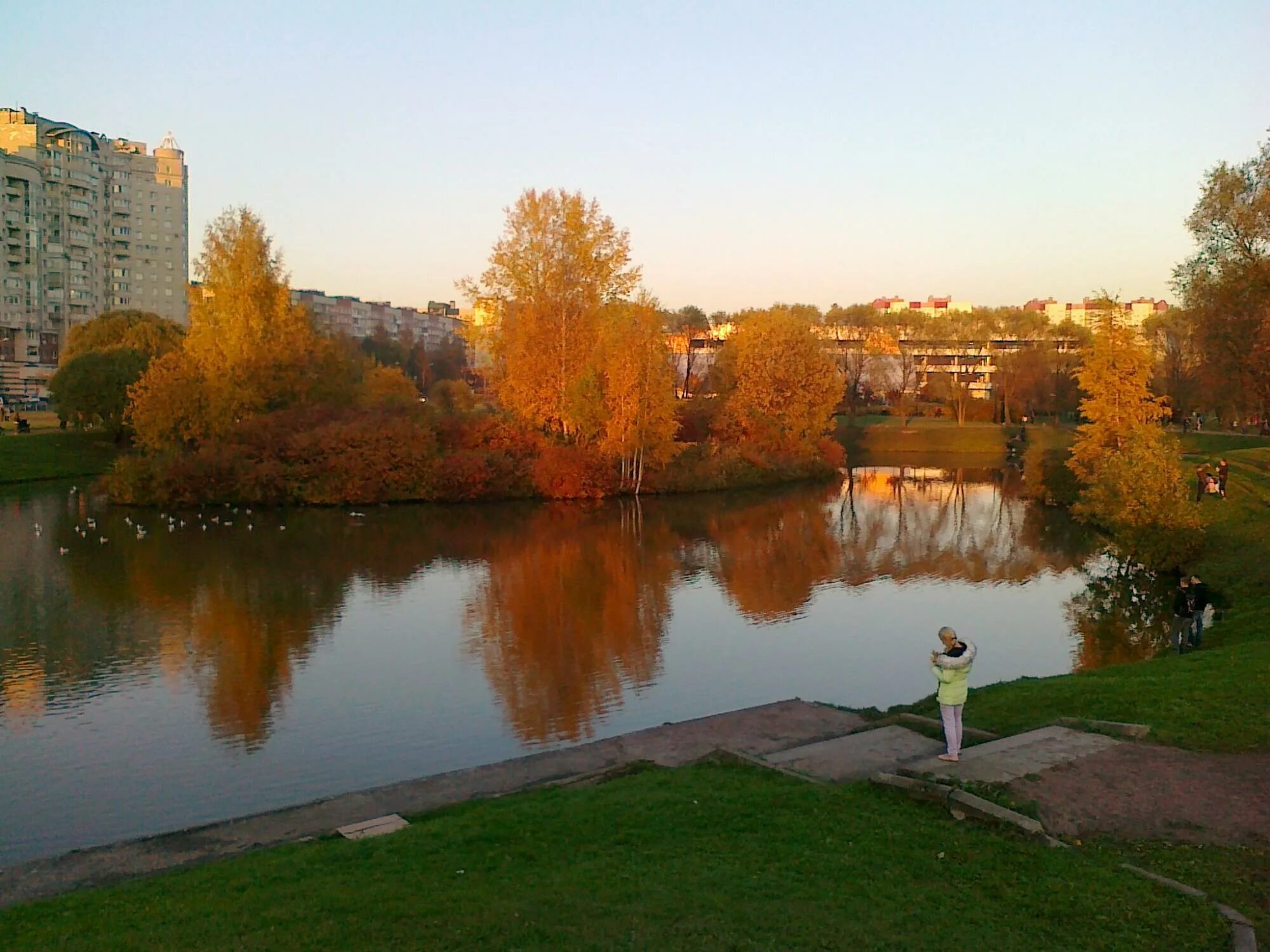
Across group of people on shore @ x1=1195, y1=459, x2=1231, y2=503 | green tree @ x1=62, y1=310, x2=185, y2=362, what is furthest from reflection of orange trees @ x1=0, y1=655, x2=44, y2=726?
green tree @ x1=62, y1=310, x2=185, y2=362

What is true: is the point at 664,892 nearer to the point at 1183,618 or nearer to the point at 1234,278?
the point at 1183,618

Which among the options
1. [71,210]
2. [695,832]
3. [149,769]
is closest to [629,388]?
[149,769]

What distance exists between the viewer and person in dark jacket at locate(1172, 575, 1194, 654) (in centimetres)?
1912

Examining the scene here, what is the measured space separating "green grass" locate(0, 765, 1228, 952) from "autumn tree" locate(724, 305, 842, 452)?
164ft

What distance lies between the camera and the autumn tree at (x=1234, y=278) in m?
32.5

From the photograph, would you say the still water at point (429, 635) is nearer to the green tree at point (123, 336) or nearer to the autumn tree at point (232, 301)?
the autumn tree at point (232, 301)

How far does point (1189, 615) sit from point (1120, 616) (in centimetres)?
504

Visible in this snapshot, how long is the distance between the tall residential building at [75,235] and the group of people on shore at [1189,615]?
9130 cm

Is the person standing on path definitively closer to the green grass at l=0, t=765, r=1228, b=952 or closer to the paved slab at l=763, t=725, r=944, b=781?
the paved slab at l=763, t=725, r=944, b=781

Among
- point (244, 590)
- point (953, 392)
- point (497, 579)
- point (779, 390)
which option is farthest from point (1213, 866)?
point (953, 392)

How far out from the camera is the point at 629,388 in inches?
1890

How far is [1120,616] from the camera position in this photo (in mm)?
23953

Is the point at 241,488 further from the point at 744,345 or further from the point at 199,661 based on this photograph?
the point at 744,345

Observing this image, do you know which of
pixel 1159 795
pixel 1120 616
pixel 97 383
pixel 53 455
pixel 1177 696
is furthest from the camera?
pixel 97 383
